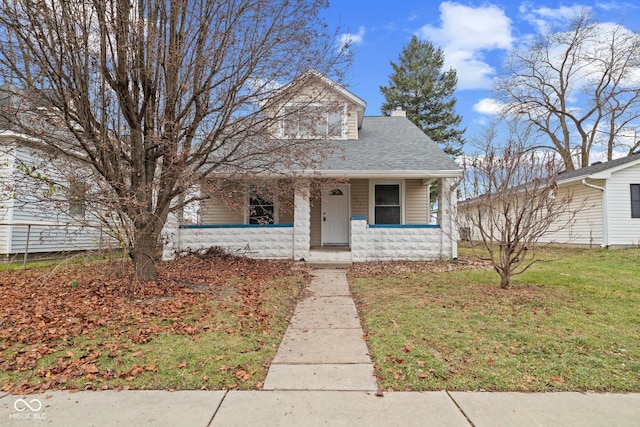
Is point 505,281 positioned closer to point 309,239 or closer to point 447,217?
point 447,217

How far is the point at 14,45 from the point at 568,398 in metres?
8.19

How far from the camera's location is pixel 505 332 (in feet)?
14.6

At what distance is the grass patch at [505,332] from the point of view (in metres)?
3.30

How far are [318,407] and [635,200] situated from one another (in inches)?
676

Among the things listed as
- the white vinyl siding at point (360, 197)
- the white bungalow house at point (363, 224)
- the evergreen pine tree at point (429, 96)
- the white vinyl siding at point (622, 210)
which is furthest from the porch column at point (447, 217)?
the evergreen pine tree at point (429, 96)

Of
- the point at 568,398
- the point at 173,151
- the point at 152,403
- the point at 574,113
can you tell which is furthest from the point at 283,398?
the point at 574,113

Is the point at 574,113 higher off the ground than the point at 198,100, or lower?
higher

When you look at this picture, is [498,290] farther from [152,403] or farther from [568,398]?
[152,403]

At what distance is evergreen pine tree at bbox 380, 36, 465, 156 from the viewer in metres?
29.7

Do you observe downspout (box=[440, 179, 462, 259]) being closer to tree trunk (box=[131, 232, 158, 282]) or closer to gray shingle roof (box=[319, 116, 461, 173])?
gray shingle roof (box=[319, 116, 461, 173])

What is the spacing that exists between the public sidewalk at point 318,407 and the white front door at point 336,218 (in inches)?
378

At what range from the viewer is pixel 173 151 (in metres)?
6.10

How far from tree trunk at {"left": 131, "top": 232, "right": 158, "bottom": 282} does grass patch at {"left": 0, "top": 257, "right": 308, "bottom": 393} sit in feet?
0.70

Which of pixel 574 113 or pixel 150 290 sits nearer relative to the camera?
pixel 150 290
